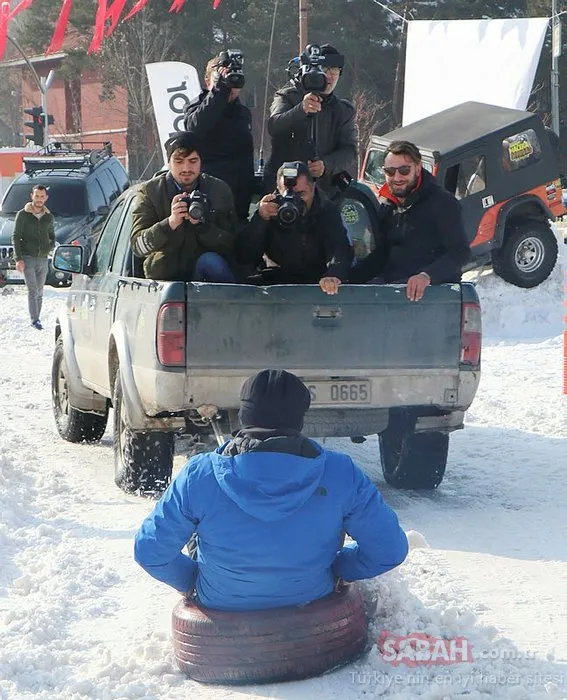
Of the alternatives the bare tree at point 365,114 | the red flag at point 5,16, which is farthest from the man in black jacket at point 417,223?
the bare tree at point 365,114

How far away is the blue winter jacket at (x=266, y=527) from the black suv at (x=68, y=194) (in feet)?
50.4

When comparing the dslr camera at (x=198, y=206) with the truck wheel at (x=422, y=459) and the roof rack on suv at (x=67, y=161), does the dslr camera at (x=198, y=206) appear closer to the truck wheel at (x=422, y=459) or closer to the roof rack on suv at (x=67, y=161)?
the truck wheel at (x=422, y=459)

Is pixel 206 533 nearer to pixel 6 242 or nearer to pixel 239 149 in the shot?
pixel 239 149

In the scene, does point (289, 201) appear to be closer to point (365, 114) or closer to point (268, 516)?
point (268, 516)

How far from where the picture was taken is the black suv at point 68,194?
64.1 feet

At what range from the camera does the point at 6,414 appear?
9977 mm

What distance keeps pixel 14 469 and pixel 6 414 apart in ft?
8.54

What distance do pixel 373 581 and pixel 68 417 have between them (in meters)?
4.82

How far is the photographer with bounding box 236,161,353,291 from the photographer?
6770 millimetres

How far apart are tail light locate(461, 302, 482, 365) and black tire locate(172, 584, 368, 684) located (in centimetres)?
275

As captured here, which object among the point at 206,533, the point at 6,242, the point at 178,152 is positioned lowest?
the point at 6,242

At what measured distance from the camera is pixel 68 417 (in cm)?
890

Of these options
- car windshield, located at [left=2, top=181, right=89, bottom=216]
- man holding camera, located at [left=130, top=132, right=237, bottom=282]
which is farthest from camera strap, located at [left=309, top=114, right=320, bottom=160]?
car windshield, located at [left=2, top=181, right=89, bottom=216]

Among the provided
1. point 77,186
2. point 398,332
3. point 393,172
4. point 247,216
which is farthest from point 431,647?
point 77,186
